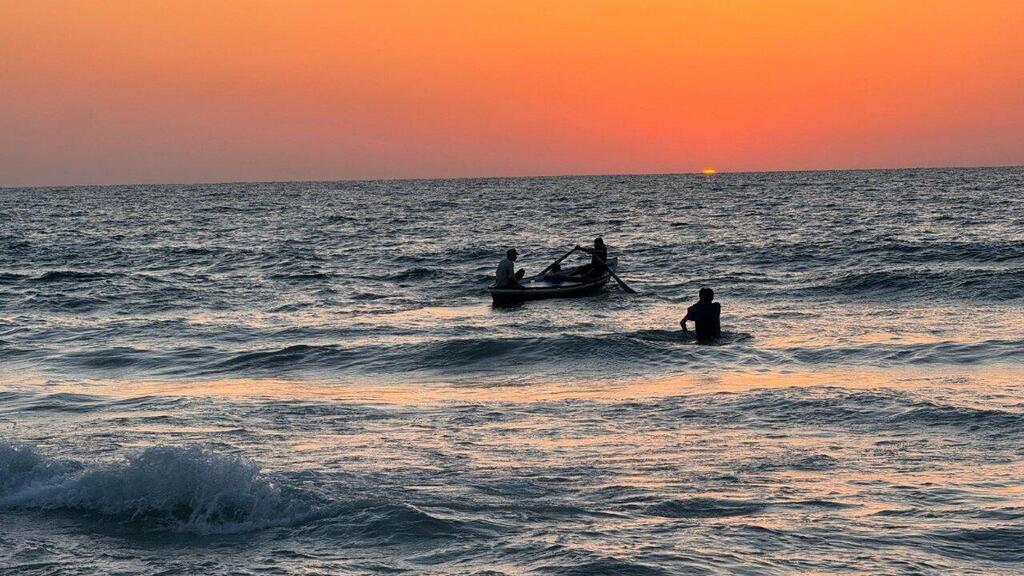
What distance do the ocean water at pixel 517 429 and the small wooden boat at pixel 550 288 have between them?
371mm

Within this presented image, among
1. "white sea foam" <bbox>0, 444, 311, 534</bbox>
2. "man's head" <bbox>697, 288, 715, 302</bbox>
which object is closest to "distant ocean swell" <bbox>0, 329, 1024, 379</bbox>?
"man's head" <bbox>697, 288, 715, 302</bbox>

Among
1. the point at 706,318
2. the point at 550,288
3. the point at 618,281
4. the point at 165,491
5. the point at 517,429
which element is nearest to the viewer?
the point at 165,491

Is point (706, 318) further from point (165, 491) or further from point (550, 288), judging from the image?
point (165, 491)

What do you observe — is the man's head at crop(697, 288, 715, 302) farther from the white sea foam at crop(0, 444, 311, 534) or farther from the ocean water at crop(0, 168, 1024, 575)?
the white sea foam at crop(0, 444, 311, 534)

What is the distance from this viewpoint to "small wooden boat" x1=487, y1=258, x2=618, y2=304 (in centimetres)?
2675

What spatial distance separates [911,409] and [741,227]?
4373 cm

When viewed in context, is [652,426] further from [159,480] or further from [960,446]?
[159,480]

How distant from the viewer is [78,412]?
13.6m

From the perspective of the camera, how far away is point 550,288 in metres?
27.4

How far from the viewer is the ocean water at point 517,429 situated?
320 inches

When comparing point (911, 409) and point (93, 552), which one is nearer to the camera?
point (93, 552)

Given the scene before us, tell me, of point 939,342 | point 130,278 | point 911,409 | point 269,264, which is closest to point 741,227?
point 269,264

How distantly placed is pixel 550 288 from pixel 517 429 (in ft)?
50.5

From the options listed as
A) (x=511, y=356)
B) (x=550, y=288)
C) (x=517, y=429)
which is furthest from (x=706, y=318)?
(x=550, y=288)
